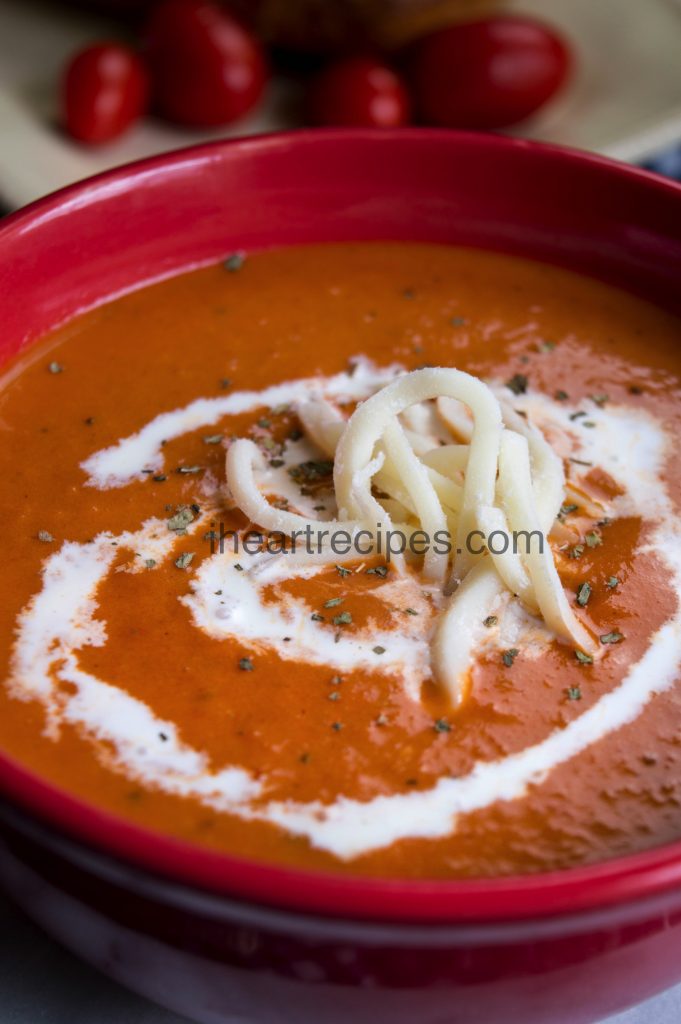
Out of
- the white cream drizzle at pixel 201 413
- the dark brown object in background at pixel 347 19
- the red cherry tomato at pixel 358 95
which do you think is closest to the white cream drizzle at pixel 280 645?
the white cream drizzle at pixel 201 413

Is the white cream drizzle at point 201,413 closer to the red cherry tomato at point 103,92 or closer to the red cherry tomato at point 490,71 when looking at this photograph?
the red cherry tomato at point 103,92

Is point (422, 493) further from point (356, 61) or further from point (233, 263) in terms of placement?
point (356, 61)

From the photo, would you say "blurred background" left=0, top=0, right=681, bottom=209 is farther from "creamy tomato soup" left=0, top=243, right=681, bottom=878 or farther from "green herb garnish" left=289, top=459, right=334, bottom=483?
"green herb garnish" left=289, top=459, right=334, bottom=483

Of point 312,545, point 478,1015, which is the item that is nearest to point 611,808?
point 478,1015

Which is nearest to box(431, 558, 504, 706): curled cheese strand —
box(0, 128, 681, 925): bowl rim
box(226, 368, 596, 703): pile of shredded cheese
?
box(226, 368, 596, 703): pile of shredded cheese

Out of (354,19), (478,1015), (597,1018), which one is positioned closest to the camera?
(478,1015)

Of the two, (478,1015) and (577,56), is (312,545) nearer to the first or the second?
(478,1015)
